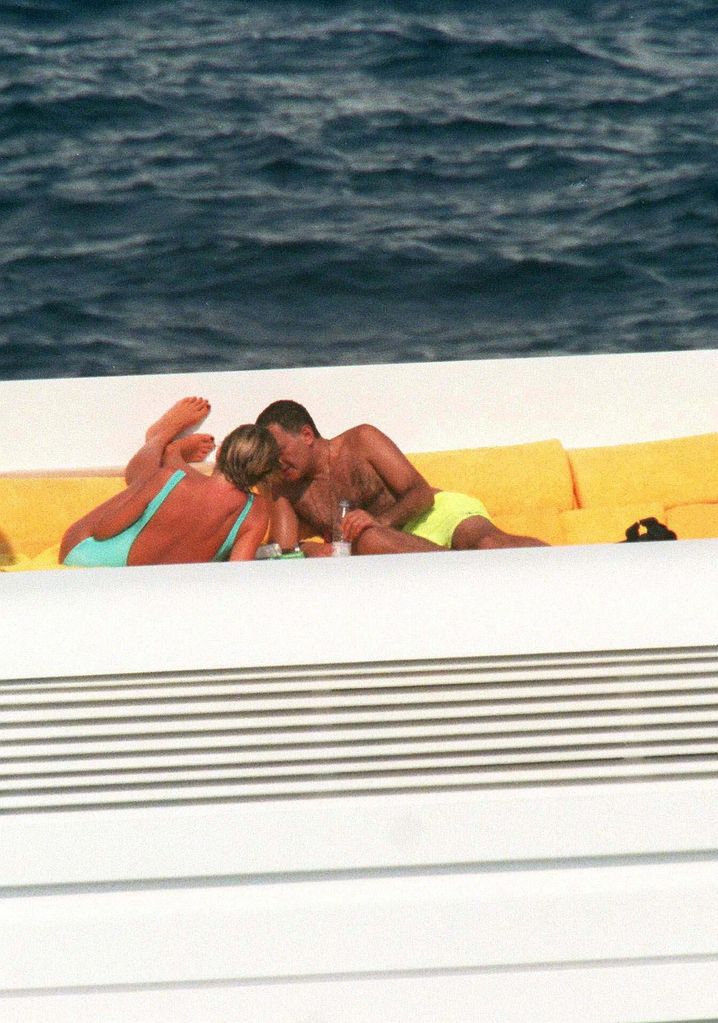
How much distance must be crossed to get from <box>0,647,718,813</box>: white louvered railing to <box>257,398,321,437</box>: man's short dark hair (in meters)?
1.40

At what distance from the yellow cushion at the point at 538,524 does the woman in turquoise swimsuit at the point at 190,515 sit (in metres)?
0.74

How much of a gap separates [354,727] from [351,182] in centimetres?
757

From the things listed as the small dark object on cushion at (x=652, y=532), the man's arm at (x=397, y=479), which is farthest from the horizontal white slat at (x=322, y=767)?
the man's arm at (x=397, y=479)

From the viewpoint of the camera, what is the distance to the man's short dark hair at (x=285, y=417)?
338cm

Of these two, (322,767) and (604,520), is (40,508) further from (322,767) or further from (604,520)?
(322,767)

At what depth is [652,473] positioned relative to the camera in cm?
363

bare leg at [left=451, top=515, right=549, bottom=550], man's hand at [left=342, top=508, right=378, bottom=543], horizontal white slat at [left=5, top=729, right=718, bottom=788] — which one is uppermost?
horizontal white slat at [left=5, top=729, right=718, bottom=788]

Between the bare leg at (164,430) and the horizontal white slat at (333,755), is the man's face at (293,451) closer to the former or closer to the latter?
the bare leg at (164,430)

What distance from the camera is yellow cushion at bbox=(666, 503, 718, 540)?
3.33 meters

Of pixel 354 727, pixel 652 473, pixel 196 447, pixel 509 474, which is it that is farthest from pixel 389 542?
pixel 354 727

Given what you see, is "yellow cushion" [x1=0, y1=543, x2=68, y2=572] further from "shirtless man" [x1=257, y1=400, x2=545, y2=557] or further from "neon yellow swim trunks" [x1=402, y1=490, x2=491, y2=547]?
"neon yellow swim trunks" [x1=402, y1=490, x2=491, y2=547]

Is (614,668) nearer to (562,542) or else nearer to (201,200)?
(562,542)

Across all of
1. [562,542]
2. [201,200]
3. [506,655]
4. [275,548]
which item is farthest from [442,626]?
[201,200]

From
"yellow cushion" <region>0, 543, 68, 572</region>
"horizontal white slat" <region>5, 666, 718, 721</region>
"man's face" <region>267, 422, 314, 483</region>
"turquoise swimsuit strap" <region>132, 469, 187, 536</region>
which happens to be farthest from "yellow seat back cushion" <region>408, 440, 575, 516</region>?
"horizontal white slat" <region>5, 666, 718, 721</region>
